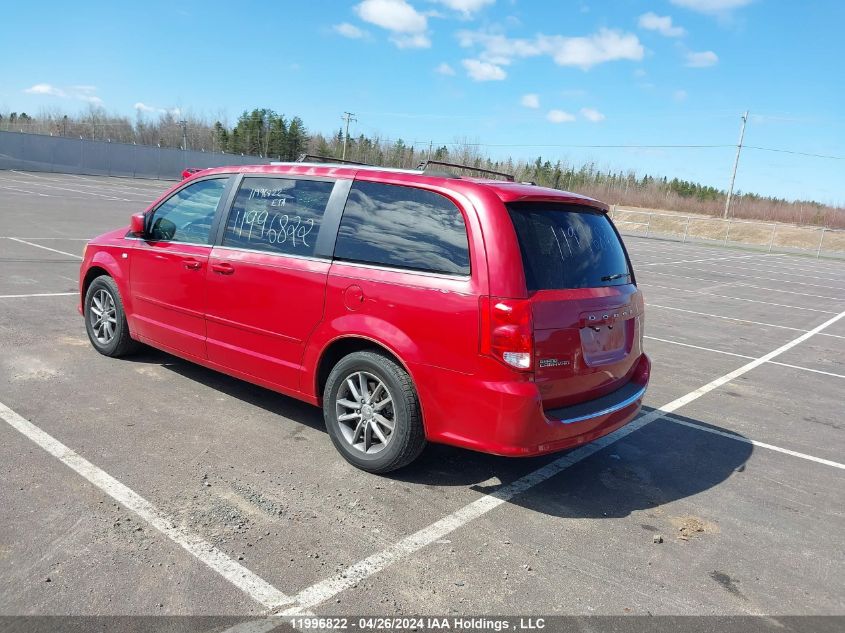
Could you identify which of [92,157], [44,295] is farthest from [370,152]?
[44,295]

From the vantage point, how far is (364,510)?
144 inches

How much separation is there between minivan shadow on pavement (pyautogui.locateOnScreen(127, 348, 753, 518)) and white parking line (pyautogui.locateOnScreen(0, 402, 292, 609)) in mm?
1180

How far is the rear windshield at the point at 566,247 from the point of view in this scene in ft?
12.3

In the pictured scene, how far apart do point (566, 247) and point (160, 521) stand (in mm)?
2723

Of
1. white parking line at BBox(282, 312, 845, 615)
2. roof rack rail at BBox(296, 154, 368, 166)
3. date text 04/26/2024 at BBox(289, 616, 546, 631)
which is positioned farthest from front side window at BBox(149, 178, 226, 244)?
date text 04/26/2024 at BBox(289, 616, 546, 631)

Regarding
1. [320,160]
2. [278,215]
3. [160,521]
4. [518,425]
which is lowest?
[160,521]

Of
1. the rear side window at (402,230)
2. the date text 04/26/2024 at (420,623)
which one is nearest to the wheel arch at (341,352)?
the rear side window at (402,230)

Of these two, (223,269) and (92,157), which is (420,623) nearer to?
(223,269)

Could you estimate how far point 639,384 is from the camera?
180 inches

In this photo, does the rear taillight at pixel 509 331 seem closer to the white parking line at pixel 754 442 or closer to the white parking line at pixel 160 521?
the white parking line at pixel 160 521

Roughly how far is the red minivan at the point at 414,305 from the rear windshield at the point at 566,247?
0.04 ft

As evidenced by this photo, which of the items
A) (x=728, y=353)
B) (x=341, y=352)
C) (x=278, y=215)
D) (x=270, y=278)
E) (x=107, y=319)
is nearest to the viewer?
(x=341, y=352)

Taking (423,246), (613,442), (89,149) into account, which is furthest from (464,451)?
(89,149)

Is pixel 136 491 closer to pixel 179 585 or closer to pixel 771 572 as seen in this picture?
pixel 179 585
